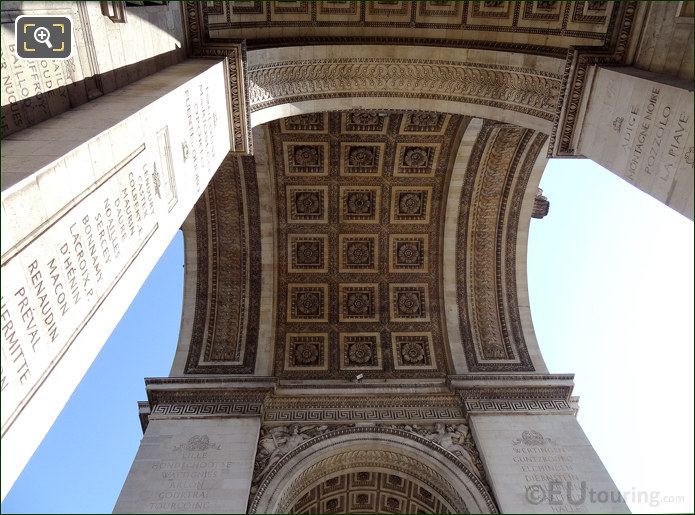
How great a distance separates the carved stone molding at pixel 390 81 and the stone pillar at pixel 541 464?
18.3 ft

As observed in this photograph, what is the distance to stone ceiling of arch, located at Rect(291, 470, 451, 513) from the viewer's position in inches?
389

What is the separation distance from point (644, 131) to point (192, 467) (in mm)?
7991

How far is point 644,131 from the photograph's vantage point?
536 centimetres

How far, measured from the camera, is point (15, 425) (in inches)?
135

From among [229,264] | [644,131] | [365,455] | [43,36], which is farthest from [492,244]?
[43,36]

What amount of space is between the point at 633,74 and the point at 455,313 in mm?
7291

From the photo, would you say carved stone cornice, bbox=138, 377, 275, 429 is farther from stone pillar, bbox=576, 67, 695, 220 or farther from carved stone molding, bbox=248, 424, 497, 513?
stone pillar, bbox=576, 67, 695, 220

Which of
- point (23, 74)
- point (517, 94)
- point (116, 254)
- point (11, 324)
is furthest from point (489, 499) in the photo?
point (23, 74)

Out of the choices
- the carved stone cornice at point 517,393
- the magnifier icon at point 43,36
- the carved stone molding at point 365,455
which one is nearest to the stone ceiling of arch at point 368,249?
the carved stone cornice at point 517,393

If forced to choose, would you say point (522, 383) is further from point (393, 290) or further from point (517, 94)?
point (517, 94)

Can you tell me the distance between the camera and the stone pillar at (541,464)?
8.27 meters

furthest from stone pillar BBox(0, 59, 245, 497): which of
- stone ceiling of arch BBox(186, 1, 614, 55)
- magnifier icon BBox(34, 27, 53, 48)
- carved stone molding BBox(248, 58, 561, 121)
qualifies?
stone ceiling of arch BBox(186, 1, 614, 55)

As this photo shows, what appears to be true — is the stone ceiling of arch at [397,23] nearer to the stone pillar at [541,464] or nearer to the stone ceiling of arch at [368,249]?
the stone ceiling of arch at [368,249]

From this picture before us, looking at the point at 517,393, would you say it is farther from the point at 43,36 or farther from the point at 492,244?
the point at 43,36
